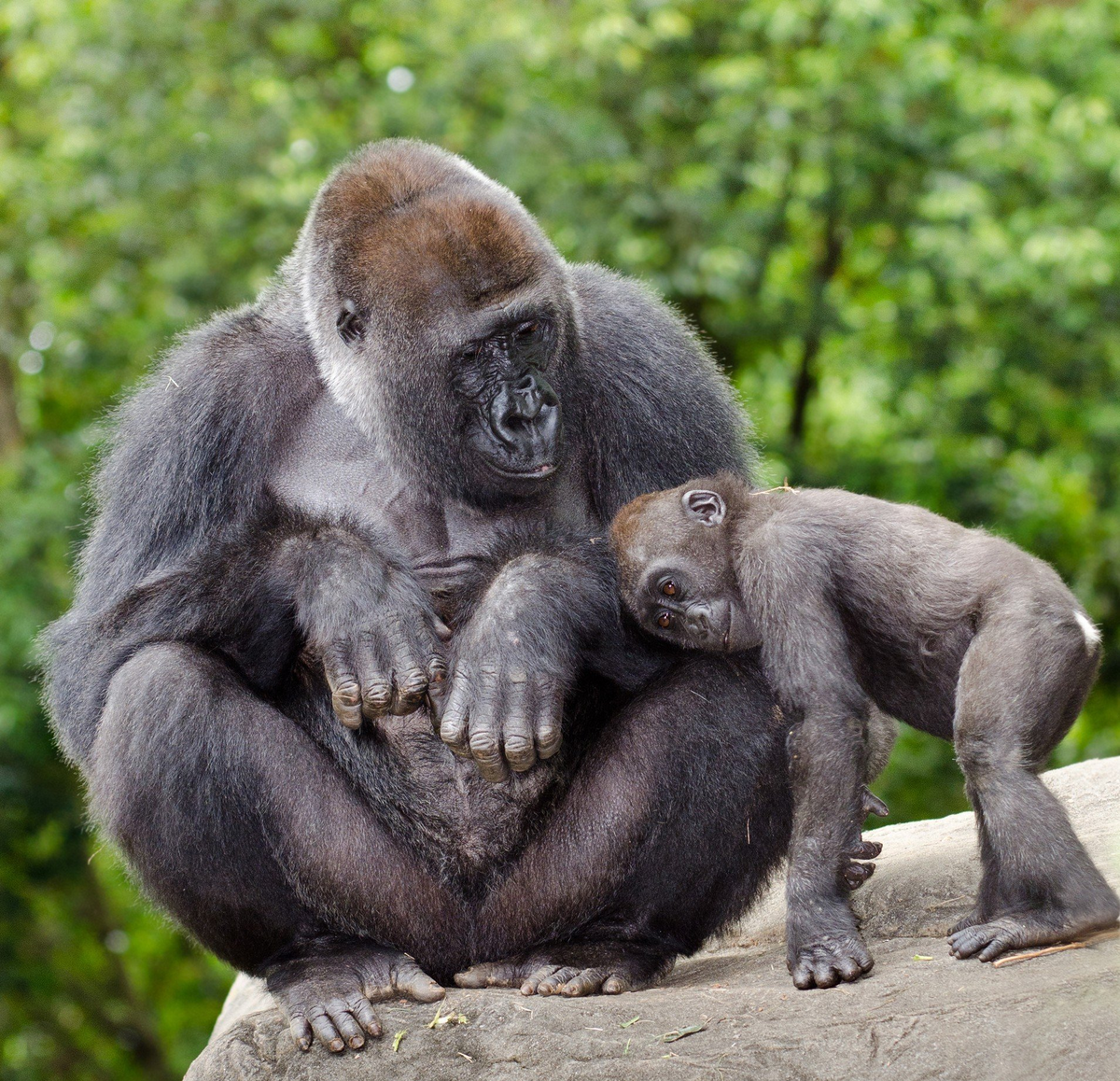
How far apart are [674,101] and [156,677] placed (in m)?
6.82

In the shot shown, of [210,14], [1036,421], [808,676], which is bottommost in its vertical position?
[1036,421]

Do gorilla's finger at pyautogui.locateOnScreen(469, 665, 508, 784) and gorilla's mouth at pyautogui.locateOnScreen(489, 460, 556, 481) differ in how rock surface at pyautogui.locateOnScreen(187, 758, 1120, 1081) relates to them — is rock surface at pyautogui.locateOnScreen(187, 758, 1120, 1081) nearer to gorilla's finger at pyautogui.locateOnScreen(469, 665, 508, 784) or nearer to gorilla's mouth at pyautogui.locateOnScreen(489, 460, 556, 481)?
gorilla's finger at pyautogui.locateOnScreen(469, 665, 508, 784)

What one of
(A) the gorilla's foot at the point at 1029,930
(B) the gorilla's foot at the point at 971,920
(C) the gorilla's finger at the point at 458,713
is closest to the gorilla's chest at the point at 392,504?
(C) the gorilla's finger at the point at 458,713

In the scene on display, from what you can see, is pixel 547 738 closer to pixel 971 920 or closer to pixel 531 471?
pixel 531 471

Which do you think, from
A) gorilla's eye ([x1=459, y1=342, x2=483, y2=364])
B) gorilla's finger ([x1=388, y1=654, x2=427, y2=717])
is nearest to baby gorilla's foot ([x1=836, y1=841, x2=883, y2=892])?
gorilla's finger ([x1=388, y1=654, x2=427, y2=717])

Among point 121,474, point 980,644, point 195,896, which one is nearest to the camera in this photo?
point 980,644

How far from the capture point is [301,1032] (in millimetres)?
3340

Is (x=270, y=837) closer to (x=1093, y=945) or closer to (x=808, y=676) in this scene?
(x=808, y=676)

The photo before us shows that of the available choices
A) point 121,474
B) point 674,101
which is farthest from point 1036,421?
point 121,474

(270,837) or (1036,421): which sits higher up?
(270,837)

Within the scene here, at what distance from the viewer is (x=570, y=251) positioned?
8.59 metres

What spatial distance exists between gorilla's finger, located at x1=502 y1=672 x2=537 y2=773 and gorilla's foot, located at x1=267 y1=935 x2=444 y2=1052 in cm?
60

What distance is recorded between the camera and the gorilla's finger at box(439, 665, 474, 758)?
3.53 metres

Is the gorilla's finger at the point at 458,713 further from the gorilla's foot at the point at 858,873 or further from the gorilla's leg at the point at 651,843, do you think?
the gorilla's foot at the point at 858,873
